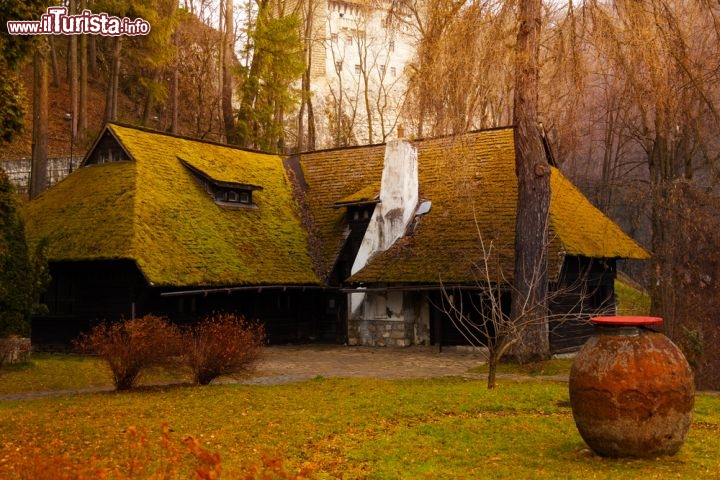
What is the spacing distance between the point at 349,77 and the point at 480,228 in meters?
41.7

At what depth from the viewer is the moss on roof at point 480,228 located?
2155 centimetres

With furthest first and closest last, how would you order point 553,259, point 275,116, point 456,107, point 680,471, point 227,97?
point 275,116
point 227,97
point 553,259
point 456,107
point 680,471

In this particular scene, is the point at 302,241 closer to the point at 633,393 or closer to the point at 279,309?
the point at 279,309

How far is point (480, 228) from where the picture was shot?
22.5m

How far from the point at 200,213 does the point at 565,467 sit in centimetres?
1808

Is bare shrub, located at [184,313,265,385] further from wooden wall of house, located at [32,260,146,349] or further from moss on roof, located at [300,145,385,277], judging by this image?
moss on roof, located at [300,145,385,277]

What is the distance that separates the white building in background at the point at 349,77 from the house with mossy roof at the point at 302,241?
2030 cm

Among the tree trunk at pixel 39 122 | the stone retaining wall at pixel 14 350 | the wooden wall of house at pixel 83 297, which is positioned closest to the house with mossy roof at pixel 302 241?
the wooden wall of house at pixel 83 297

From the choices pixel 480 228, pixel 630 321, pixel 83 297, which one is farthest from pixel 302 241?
pixel 630 321

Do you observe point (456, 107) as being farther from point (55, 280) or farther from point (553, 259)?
point (55, 280)

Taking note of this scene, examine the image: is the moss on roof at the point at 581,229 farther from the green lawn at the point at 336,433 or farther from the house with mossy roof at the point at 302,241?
the green lawn at the point at 336,433

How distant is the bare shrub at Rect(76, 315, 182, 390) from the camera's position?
13125mm

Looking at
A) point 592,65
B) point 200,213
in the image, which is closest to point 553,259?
point 592,65

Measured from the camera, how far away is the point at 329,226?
2692cm
